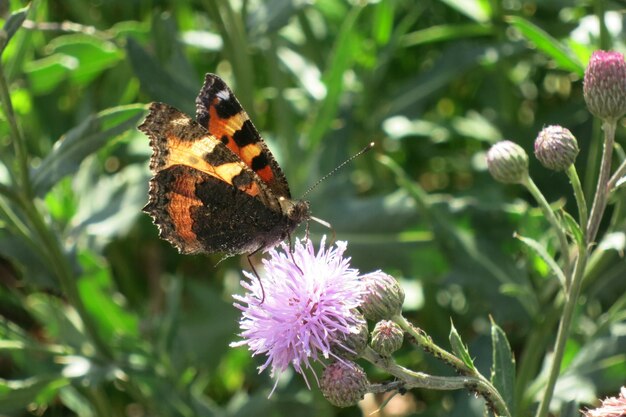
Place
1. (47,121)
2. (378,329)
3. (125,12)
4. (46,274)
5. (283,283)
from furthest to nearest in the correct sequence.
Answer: (125,12) < (47,121) < (46,274) < (283,283) < (378,329)

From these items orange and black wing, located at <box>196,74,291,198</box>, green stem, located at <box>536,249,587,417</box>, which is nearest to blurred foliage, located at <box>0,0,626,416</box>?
orange and black wing, located at <box>196,74,291,198</box>

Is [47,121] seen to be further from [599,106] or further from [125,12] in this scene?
[599,106]

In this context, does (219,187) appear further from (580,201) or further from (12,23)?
(580,201)

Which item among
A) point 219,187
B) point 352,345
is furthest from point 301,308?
point 219,187

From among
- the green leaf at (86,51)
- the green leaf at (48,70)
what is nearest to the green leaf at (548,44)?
the green leaf at (86,51)

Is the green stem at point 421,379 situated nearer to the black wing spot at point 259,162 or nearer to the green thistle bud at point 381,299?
the green thistle bud at point 381,299

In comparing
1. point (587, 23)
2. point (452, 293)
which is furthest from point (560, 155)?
point (452, 293)
